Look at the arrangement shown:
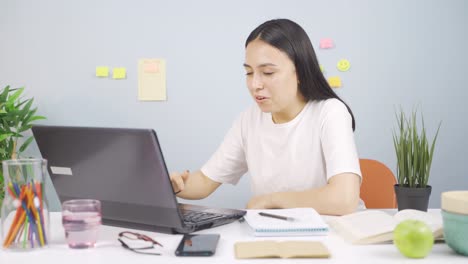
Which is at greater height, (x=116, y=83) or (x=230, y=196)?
(x=116, y=83)

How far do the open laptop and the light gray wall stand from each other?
6.08 feet

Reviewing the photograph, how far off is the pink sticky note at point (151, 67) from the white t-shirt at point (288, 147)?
50.4 inches

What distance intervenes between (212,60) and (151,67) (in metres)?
0.36

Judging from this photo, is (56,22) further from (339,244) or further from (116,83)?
(339,244)

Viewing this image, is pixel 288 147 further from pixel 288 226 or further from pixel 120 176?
pixel 120 176

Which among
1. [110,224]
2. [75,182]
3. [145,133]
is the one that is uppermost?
[145,133]

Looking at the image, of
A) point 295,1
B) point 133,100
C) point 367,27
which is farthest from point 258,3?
point 133,100

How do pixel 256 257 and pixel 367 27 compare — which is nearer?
pixel 256 257

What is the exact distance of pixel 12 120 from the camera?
9.70ft

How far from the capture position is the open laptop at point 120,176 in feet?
3.73

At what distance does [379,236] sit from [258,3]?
2.25 meters

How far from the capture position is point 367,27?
317 centimetres

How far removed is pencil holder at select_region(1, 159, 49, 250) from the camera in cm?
110

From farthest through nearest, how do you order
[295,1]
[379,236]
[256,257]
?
[295,1] → [379,236] → [256,257]
